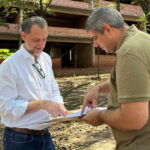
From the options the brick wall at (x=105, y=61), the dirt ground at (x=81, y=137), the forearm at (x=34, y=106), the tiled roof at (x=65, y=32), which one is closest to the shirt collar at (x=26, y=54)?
the forearm at (x=34, y=106)

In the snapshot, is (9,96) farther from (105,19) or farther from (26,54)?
(105,19)

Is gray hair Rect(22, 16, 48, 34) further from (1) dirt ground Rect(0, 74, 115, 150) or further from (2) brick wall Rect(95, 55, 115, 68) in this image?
(2) brick wall Rect(95, 55, 115, 68)

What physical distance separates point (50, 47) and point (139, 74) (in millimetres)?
18910

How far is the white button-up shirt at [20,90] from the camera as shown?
1.70 m

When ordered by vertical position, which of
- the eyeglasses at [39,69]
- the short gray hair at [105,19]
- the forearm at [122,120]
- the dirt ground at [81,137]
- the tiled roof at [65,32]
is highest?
the tiled roof at [65,32]

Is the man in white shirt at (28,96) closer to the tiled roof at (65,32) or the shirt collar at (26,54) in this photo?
the shirt collar at (26,54)

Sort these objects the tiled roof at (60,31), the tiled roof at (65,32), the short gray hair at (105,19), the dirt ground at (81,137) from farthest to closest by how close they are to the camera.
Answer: the tiled roof at (65,32) → the tiled roof at (60,31) → the dirt ground at (81,137) → the short gray hair at (105,19)

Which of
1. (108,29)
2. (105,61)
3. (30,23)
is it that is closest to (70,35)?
(105,61)

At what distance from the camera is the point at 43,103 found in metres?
1.68

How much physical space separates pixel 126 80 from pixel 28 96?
3.09 feet

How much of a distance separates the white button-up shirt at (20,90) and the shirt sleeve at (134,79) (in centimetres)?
87

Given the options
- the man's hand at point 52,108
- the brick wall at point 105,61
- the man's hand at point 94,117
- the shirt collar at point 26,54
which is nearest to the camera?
the man's hand at point 94,117

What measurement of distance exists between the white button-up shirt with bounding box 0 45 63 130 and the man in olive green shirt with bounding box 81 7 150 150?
524 mm

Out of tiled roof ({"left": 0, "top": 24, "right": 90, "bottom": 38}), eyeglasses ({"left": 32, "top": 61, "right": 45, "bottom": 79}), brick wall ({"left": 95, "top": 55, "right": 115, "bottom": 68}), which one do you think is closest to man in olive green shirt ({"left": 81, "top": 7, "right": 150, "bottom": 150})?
eyeglasses ({"left": 32, "top": 61, "right": 45, "bottom": 79})
